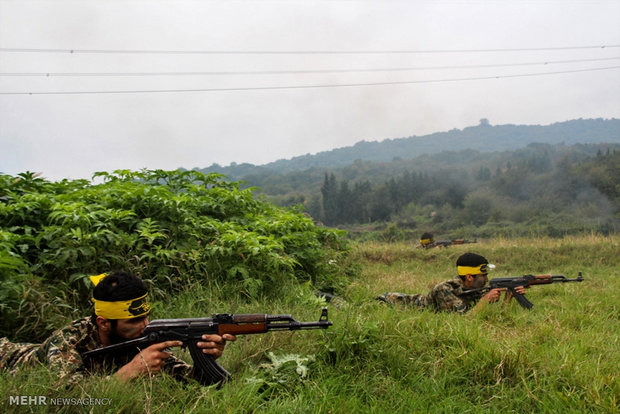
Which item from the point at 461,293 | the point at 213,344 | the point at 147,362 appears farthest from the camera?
the point at 461,293

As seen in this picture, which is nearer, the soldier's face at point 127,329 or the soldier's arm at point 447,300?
the soldier's face at point 127,329

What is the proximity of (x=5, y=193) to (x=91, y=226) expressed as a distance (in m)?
2.11

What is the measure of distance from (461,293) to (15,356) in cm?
497

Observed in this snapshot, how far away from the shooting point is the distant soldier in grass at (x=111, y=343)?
8.90 ft

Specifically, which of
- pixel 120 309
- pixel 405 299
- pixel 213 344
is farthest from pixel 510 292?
pixel 120 309

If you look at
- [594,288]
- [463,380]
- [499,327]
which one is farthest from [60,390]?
[594,288]

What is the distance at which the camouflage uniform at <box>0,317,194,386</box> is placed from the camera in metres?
2.70

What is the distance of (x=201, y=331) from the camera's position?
285 cm

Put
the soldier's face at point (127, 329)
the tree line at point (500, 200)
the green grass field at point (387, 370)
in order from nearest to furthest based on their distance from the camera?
the green grass field at point (387, 370) < the soldier's face at point (127, 329) < the tree line at point (500, 200)

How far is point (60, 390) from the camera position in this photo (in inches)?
92.4

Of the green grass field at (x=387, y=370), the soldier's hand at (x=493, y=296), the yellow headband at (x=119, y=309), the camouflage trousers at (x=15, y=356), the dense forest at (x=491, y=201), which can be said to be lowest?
the dense forest at (x=491, y=201)

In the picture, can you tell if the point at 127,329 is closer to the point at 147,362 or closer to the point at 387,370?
the point at 147,362

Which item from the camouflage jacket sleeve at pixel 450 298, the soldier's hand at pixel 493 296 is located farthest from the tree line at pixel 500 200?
the camouflage jacket sleeve at pixel 450 298

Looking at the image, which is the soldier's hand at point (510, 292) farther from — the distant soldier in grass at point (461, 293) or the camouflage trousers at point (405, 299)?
the camouflage trousers at point (405, 299)
